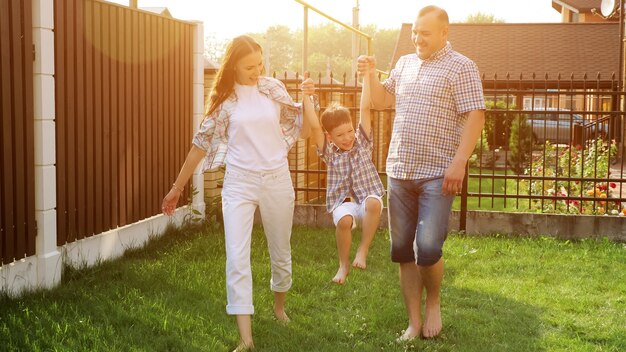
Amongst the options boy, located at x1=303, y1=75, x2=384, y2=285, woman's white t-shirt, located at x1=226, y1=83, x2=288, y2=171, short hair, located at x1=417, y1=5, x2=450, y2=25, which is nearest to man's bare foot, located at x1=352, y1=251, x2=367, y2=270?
boy, located at x1=303, y1=75, x2=384, y2=285

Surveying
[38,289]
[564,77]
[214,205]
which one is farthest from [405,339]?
[564,77]

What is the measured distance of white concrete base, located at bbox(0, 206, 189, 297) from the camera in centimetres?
593

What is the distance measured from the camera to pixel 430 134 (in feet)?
15.4

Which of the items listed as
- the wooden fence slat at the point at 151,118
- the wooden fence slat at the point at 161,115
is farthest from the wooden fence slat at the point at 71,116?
the wooden fence slat at the point at 161,115

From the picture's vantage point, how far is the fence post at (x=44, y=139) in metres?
6.12

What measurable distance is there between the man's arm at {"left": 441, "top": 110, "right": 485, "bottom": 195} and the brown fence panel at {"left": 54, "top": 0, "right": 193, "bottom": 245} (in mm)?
3318

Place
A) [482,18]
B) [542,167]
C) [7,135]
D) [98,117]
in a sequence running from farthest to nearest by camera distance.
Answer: [482,18], [542,167], [98,117], [7,135]

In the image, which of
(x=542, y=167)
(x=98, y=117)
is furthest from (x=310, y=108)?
(x=542, y=167)

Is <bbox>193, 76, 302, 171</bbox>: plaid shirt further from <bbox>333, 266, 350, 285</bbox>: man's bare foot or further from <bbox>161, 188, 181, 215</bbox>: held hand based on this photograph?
<bbox>333, 266, 350, 285</bbox>: man's bare foot

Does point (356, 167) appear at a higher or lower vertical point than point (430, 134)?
lower

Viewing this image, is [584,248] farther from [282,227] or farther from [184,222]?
A: [282,227]

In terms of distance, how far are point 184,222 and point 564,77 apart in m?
→ 20.5

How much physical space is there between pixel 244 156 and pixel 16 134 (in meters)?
2.04

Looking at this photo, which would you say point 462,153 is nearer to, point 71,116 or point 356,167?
point 356,167
